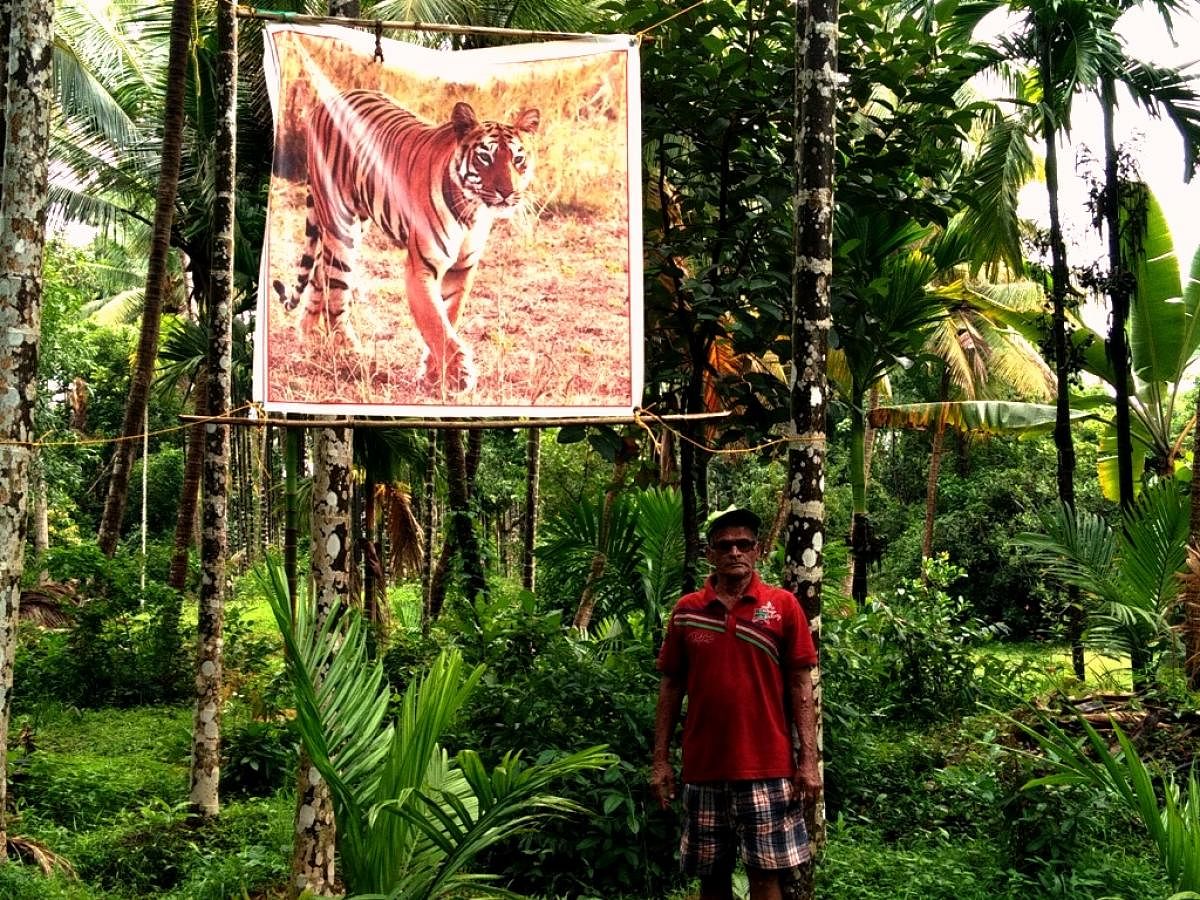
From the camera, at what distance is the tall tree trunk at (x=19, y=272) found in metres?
5.53

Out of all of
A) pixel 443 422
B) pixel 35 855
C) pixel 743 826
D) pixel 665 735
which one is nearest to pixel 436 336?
pixel 443 422

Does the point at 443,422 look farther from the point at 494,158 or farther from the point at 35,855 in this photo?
the point at 35,855

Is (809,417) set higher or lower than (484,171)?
lower

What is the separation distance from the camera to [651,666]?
21.9 ft

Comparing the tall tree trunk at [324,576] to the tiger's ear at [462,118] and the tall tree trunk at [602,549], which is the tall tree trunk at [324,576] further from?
A: the tall tree trunk at [602,549]

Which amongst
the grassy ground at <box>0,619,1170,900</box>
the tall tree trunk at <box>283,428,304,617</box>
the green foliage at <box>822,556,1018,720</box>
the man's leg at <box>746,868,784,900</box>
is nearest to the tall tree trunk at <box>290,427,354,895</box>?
the grassy ground at <box>0,619,1170,900</box>

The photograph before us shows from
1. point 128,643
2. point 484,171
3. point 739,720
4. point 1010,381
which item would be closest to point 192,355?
point 128,643

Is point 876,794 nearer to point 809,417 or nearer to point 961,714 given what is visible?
point 961,714

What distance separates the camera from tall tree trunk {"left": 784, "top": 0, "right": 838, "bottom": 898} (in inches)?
207

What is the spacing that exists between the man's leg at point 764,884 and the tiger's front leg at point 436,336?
7.11 ft

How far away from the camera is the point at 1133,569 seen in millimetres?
8438

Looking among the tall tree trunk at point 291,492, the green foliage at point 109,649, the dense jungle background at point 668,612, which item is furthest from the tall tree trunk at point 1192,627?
the green foliage at point 109,649

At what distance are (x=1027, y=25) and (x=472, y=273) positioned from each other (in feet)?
29.6

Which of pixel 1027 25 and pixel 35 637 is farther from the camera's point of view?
pixel 35 637
